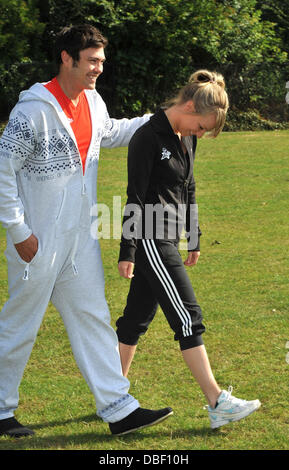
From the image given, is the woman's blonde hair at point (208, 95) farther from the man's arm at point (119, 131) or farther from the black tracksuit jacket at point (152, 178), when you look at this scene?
the man's arm at point (119, 131)

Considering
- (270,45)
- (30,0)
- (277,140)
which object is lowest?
(277,140)

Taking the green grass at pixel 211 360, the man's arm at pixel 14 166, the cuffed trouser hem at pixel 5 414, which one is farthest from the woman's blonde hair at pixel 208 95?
the cuffed trouser hem at pixel 5 414

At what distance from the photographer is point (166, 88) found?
70.5 feet

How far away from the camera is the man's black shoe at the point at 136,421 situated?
425 cm

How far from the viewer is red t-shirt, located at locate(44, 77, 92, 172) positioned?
409cm

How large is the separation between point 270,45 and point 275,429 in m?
20.6

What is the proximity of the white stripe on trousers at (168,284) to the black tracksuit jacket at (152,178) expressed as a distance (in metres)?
0.07

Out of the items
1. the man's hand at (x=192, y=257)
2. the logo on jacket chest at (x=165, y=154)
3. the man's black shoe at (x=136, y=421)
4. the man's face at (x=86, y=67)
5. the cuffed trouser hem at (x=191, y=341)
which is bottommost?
the man's black shoe at (x=136, y=421)

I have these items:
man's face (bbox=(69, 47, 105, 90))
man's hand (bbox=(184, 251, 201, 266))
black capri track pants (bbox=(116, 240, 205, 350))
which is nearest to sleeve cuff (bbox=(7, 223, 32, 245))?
black capri track pants (bbox=(116, 240, 205, 350))

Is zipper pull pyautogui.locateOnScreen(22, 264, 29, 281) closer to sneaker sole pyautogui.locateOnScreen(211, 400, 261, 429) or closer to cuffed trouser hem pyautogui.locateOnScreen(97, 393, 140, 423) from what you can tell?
cuffed trouser hem pyautogui.locateOnScreen(97, 393, 140, 423)

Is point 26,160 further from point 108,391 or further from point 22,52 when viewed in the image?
point 22,52

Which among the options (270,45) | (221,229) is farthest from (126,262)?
(270,45)

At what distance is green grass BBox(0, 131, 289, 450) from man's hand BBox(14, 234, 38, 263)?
1.03 m

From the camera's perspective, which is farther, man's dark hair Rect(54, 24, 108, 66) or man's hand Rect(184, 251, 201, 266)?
man's hand Rect(184, 251, 201, 266)
